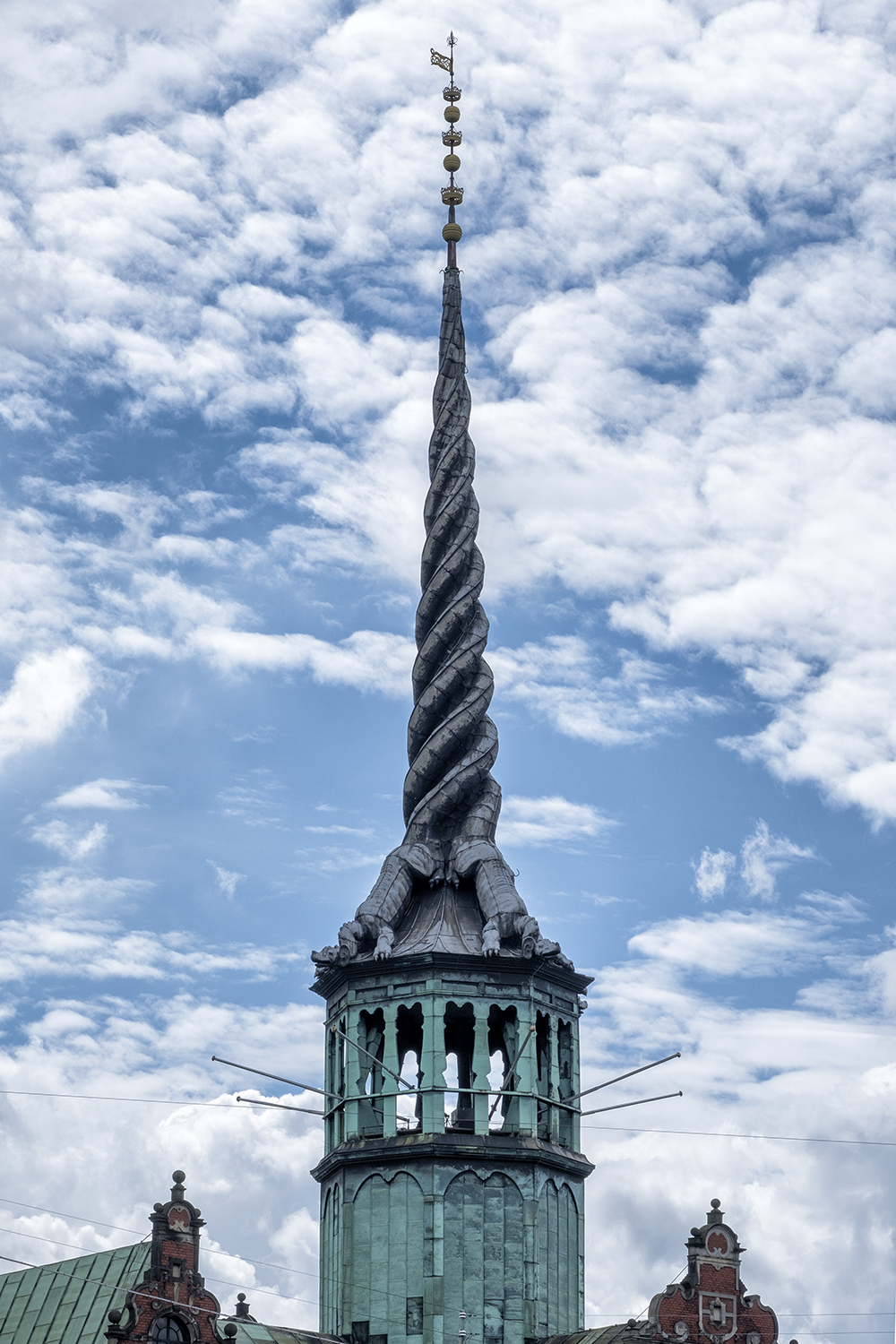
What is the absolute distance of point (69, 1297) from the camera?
6744cm

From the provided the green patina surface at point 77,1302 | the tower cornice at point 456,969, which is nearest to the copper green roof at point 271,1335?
the green patina surface at point 77,1302

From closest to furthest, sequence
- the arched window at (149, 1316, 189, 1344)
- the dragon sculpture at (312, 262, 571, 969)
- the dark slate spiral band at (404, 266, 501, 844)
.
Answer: the arched window at (149, 1316, 189, 1344)
the dragon sculpture at (312, 262, 571, 969)
the dark slate spiral band at (404, 266, 501, 844)

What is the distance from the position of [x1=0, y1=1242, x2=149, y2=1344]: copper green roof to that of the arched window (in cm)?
165

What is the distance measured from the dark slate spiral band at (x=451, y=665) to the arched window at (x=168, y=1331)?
56.5ft

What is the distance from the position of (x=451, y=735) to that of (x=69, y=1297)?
783 inches

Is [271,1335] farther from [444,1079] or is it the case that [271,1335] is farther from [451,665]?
[451,665]

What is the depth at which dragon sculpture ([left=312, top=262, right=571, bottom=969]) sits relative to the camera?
236 ft

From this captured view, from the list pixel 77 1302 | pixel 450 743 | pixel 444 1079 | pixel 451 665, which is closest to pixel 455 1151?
pixel 444 1079

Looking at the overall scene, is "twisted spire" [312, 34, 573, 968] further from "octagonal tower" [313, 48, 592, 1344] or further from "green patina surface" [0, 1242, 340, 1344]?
"green patina surface" [0, 1242, 340, 1344]

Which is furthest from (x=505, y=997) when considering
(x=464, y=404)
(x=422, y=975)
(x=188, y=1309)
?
(x=464, y=404)

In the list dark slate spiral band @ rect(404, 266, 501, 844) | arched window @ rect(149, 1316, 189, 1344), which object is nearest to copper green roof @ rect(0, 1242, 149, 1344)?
arched window @ rect(149, 1316, 189, 1344)

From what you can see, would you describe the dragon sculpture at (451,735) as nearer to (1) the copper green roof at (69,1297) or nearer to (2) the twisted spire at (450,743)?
(2) the twisted spire at (450,743)

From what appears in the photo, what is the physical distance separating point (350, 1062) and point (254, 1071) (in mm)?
2749

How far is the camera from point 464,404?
8088 centimetres
